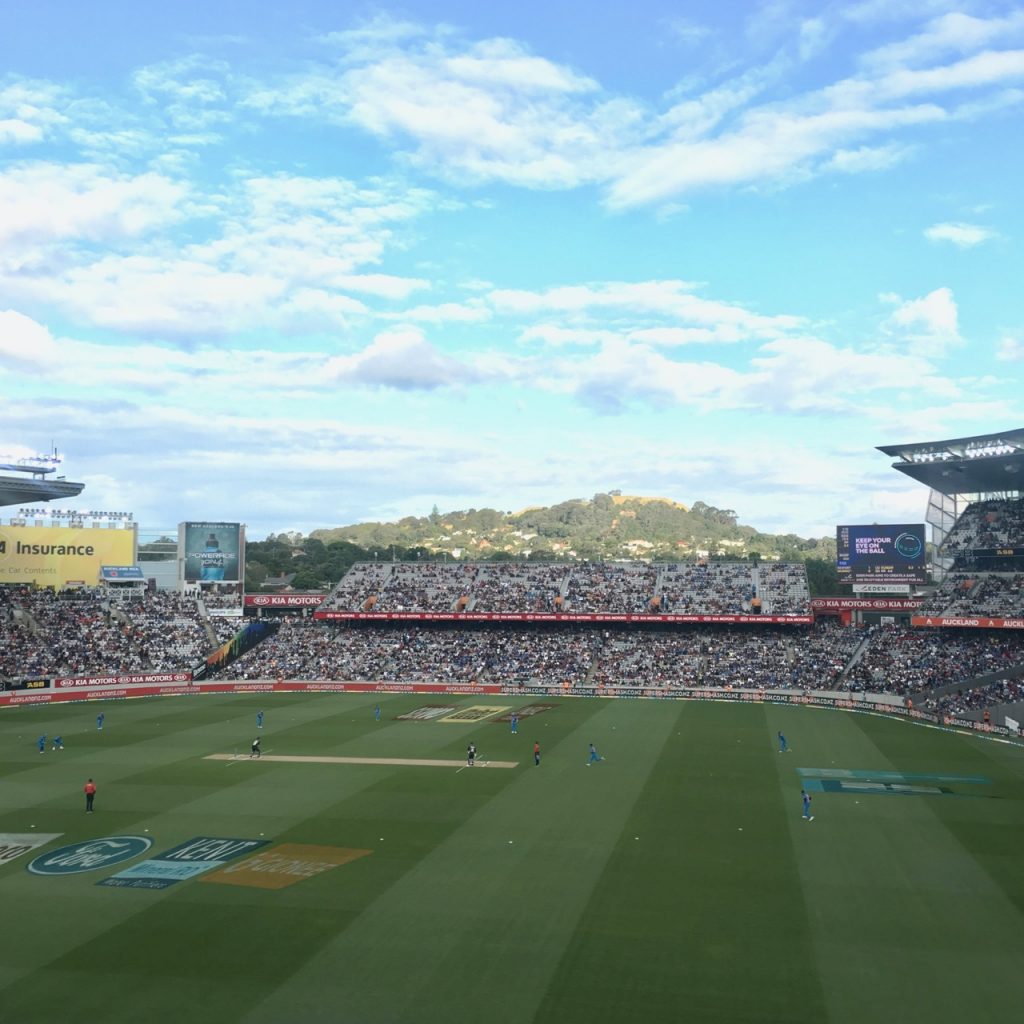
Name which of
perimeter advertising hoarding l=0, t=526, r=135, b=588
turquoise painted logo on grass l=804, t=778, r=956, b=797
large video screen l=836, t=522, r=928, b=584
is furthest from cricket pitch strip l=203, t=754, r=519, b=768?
perimeter advertising hoarding l=0, t=526, r=135, b=588

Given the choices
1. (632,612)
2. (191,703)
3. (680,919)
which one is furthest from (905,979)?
(632,612)

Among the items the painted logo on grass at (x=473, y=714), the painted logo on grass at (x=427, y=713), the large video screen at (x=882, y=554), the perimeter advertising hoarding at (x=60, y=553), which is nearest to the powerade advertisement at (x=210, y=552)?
→ the perimeter advertising hoarding at (x=60, y=553)

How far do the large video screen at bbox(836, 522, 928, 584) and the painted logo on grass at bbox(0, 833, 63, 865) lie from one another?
224 ft

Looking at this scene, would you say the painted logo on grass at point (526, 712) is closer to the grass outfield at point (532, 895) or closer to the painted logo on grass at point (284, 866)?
the grass outfield at point (532, 895)

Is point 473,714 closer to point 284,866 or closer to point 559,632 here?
point 559,632

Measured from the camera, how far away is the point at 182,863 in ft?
89.2

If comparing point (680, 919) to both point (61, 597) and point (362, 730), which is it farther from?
point (61, 597)

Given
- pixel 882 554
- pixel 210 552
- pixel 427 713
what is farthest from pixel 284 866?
pixel 210 552

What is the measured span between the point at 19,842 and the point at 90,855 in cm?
333

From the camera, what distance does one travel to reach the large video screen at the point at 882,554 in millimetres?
80375

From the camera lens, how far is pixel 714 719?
5809cm

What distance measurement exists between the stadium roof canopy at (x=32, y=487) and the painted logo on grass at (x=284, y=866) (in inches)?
2106

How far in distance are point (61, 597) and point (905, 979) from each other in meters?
85.1

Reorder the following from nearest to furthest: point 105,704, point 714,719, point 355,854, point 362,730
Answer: point 355,854 → point 362,730 → point 714,719 → point 105,704
